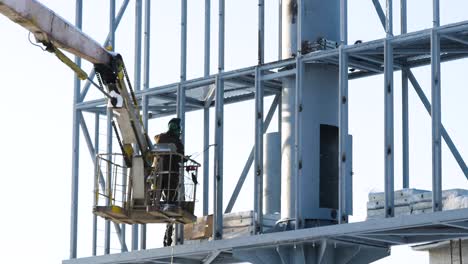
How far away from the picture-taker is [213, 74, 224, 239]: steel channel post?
45719 mm

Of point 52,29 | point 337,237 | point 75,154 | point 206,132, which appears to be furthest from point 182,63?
point 337,237

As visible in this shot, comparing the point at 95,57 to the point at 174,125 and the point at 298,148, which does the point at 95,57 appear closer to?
the point at 174,125

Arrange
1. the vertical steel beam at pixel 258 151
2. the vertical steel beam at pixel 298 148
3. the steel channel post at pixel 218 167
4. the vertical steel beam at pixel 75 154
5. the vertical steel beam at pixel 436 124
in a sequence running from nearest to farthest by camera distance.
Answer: the vertical steel beam at pixel 436 124 < the vertical steel beam at pixel 298 148 < the vertical steel beam at pixel 258 151 < the steel channel post at pixel 218 167 < the vertical steel beam at pixel 75 154

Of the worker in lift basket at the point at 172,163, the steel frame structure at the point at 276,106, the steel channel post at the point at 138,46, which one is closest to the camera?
the steel frame structure at the point at 276,106

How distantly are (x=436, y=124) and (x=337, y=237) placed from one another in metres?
4.54

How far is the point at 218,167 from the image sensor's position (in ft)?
151

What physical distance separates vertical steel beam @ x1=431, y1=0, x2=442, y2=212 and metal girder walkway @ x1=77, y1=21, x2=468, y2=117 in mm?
607

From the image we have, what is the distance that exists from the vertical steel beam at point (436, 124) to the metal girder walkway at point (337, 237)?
0.58 meters

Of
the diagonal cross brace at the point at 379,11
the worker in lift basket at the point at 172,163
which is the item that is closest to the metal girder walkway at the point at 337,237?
the worker in lift basket at the point at 172,163

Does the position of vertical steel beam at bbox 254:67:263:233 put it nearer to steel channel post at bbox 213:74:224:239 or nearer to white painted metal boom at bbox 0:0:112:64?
steel channel post at bbox 213:74:224:239

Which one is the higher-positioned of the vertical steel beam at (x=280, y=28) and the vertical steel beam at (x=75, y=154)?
the vertical steel beam at (x=280, y=28)

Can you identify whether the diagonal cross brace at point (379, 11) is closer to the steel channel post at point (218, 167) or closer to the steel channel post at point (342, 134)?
the steel channel post at point (342, 134)

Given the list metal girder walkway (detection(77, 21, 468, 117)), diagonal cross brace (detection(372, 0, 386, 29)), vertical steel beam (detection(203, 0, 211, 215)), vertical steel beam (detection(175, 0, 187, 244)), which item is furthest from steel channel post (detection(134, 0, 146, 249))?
diagonal cross brace (detection(372, 0, 386, 29))

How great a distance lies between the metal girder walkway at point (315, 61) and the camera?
4194cm
